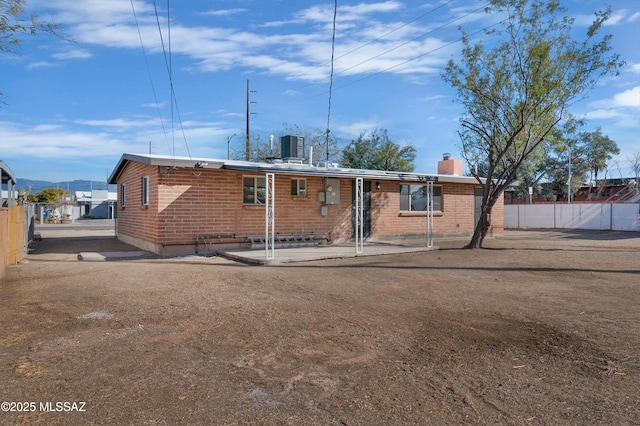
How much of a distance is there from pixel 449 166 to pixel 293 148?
7.46 meters

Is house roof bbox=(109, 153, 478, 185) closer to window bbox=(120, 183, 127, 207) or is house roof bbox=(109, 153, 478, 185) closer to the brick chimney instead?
window bbox=(120, 183, 127, 207)

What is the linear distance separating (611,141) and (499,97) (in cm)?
3895

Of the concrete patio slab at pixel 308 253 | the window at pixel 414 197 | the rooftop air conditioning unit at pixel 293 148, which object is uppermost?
the rooftop air conditioning unit at pixel 293 148

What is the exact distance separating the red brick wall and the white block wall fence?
54.1 ft

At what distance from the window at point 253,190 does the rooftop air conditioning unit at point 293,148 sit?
2.48 meters

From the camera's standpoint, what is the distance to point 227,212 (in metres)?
14.5

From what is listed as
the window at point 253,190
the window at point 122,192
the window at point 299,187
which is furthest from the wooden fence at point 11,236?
the window at point 299,187

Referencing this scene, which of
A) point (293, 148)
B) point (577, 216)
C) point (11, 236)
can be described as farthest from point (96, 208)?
point (11, 236)

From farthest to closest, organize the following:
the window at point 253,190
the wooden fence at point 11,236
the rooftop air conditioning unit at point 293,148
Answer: the rooftop air conditioning unit at point 293,148 → the window at point 253,190 → the wooden fence at point 11,236

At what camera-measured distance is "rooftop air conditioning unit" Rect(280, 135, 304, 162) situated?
1736 cm

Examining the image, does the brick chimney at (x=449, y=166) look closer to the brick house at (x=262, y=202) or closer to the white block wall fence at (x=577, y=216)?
the brick house at (x=262, y=202)

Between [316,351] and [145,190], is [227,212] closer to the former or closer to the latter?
[145,190]

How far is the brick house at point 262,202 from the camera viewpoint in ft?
44.6

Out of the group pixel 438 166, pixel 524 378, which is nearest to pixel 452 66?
pixel 438 166
